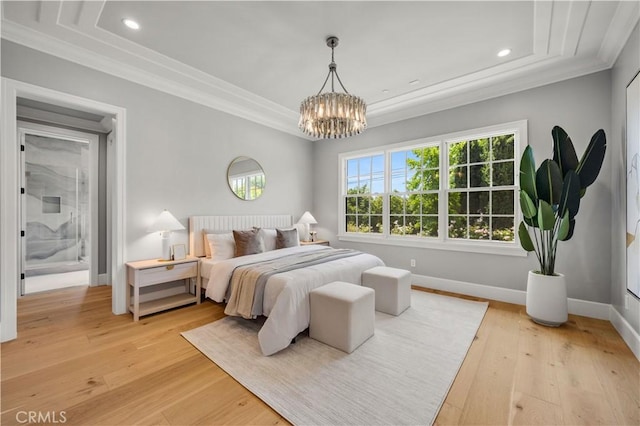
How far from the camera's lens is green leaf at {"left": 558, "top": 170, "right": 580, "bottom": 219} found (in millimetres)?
2656

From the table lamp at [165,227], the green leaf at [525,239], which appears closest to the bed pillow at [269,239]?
the table lamp at [165,227]

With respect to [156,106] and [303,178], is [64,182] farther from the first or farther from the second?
[303,178]

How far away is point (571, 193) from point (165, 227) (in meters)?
4.50

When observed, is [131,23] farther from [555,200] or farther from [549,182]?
[555,200]

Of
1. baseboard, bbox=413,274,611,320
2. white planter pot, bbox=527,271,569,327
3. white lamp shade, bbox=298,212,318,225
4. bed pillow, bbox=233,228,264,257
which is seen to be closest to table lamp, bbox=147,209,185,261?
bed pillow, bbox=233,228,264,257

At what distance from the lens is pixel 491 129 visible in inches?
146

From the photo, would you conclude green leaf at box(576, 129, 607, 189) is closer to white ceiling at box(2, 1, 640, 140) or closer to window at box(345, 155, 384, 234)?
white ceiling at box(2, 1, 640, 140)

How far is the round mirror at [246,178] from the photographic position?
4365 mm

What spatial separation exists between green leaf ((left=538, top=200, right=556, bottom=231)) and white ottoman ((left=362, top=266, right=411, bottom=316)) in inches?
59.8

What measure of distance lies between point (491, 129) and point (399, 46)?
1904 millimetres

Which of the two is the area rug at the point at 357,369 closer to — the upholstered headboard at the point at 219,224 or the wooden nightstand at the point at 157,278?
the wooden nightstand at the point at 157,278

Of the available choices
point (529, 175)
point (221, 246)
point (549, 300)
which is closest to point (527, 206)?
point (529, 175)

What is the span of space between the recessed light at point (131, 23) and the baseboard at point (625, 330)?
5266mm

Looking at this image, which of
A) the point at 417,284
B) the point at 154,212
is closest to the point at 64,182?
the point at 154,212
